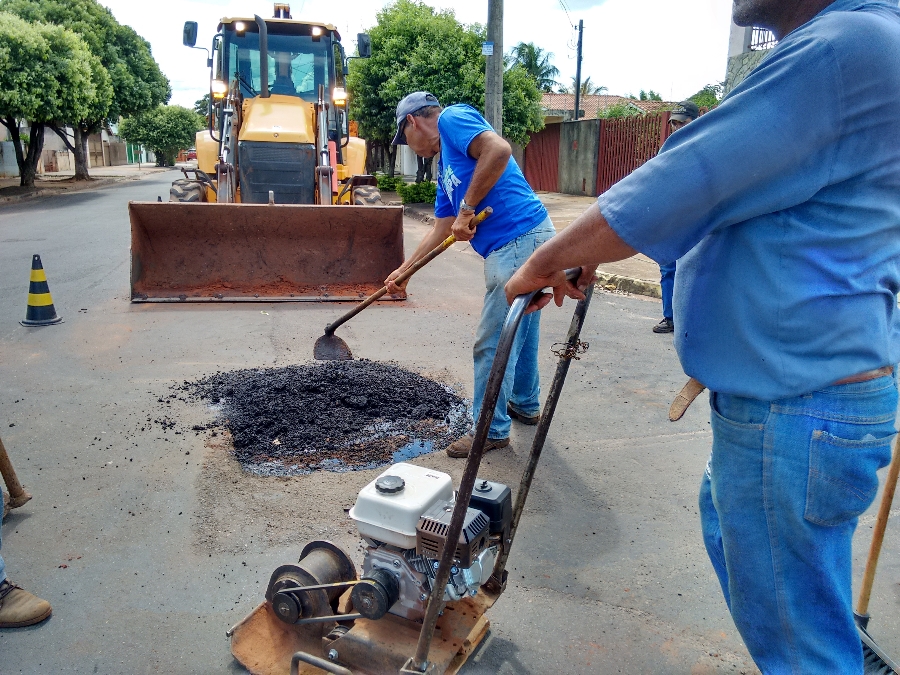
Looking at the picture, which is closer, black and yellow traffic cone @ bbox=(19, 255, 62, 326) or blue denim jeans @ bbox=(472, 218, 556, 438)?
blue denim jeans @ bbox=(472, 218, 556, 438)

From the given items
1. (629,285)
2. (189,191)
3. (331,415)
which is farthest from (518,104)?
(331,415)

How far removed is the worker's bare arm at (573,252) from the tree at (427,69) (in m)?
16.7

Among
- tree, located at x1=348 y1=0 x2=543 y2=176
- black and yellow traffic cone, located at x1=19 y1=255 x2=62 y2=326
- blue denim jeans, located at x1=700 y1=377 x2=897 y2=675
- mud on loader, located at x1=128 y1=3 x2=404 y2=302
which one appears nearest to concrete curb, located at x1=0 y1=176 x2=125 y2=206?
tree, located at x1=348 y1=0 x2=543 y2=176

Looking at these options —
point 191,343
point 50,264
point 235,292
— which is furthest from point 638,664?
point 50,264

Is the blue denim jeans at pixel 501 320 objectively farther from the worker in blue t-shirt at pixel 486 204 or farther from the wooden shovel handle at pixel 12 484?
the wooden shovel handle at pixel 12 484

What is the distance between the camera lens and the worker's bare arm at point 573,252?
4.69ft

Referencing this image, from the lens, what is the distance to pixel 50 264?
968 cm

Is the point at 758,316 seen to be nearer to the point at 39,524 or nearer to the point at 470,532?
the point at 470,532

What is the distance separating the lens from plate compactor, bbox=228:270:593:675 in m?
2.01

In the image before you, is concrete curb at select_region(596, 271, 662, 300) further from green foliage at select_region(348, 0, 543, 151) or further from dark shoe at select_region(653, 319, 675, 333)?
green foliage at select_region(348, 0, 543, 151)

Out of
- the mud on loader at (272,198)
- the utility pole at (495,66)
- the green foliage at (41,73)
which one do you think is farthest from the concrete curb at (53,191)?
the utility pole at (495,66)

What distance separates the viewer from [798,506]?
142 centimetres

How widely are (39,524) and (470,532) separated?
2302 millimetres

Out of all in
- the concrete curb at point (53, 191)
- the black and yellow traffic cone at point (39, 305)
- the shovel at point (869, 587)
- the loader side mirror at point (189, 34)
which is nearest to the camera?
the shovel at point (869, 587)
